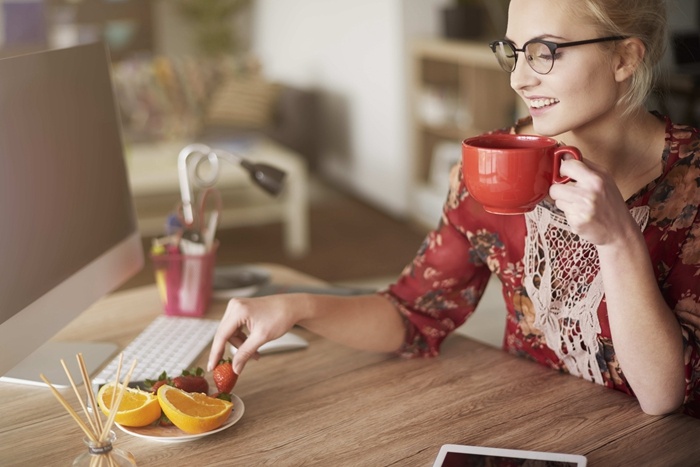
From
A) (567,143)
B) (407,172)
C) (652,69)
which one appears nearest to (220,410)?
(567,143)

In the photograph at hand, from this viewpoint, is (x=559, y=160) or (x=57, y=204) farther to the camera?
(x=57, y=204)

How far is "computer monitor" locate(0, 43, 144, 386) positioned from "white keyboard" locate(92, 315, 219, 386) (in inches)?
1.8

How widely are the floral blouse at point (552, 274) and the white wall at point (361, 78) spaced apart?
11.8 feet

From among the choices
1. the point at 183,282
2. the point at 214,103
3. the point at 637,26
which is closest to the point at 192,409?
the point at 183,282

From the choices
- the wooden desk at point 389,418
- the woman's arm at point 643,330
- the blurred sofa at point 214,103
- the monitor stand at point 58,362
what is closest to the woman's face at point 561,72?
the woman's arm at point 643,330

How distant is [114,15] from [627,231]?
7.48 metres

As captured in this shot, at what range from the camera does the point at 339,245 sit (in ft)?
15.1

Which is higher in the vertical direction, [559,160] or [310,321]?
[559,160]

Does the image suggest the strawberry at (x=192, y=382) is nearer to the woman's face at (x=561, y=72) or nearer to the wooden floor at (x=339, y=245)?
the woman's face at (x=561, y=72)

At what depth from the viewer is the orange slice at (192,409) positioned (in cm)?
109

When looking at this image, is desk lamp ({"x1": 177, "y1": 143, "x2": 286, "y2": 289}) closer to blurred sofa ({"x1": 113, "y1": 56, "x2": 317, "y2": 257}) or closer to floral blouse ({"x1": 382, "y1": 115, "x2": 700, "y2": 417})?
floral blouse ({"x1": 382, "y1": 115, "x2": 700, "y2": 417})

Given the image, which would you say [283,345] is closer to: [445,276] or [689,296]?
[445,276]

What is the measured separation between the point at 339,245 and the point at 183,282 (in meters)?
3.02

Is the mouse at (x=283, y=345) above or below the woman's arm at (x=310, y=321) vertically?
below
